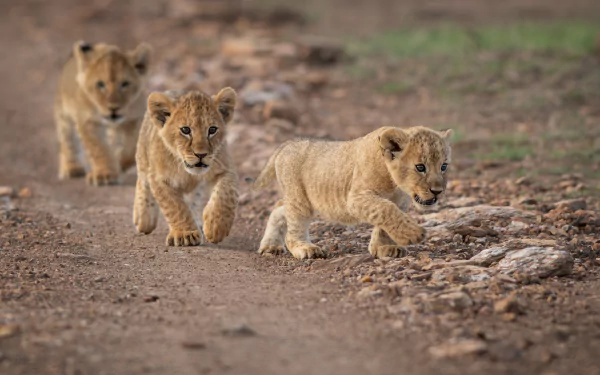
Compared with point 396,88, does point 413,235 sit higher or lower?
lower

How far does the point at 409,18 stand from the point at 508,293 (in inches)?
645

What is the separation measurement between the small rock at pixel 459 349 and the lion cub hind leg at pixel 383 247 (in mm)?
1681

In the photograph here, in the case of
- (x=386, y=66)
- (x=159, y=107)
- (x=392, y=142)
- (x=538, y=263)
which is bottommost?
(x=538, y=263)

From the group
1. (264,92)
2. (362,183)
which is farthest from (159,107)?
(264,92)

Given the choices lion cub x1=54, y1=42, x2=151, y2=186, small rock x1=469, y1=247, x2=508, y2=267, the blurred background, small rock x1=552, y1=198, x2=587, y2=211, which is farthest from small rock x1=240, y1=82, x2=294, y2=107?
small rock x1=469, y1=247, x2=508, y2=267

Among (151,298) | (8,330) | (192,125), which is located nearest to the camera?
(8,330)

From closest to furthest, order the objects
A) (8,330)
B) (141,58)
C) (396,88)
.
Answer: (8,330) < (141,58) < (396,88)

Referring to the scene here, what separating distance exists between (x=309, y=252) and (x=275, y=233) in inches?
18.7

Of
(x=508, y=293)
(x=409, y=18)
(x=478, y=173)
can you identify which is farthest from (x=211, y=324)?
(x=409, y=18)

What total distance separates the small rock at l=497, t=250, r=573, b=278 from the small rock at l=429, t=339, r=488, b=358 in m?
1.24

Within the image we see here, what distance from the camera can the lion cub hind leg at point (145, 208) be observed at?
7816 mm

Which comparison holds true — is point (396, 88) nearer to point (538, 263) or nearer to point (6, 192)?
point (6, 192)

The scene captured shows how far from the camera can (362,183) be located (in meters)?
6.50

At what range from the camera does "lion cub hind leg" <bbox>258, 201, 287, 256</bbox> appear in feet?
23.4
